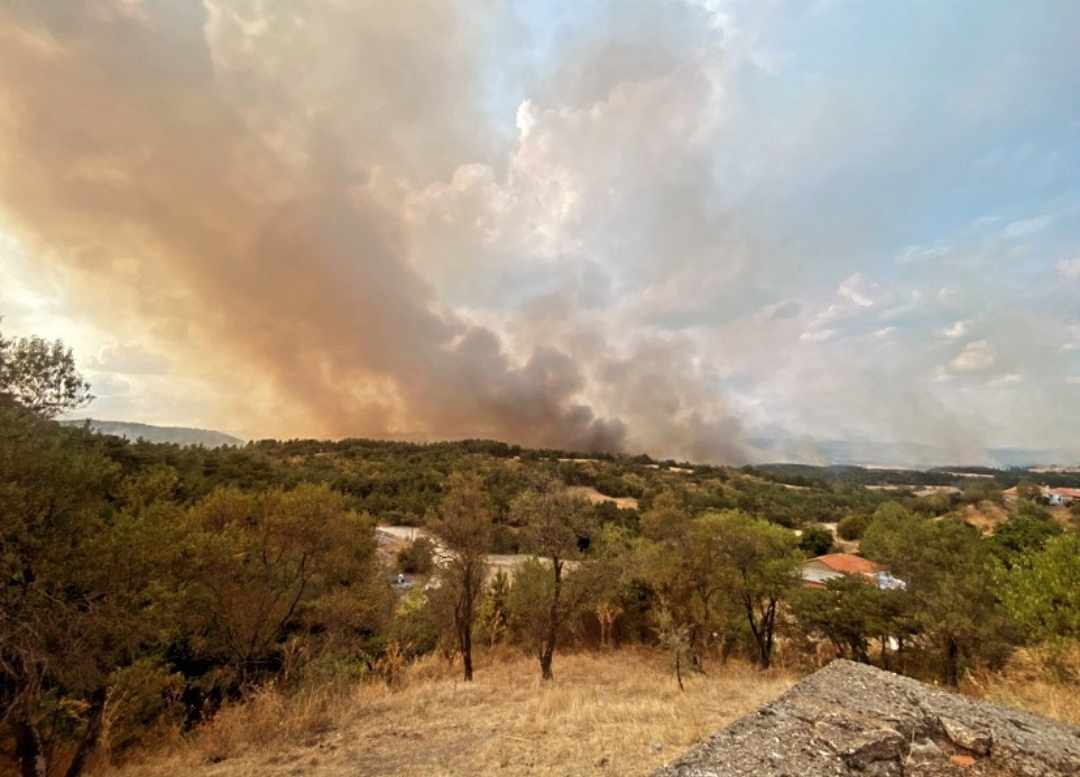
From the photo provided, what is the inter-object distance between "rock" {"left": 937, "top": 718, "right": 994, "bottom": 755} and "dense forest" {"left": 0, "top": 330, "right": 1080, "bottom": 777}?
1346 cm

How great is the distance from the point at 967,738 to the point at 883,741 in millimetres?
858

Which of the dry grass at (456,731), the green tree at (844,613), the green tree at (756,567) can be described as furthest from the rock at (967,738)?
the green tree at (844,613)

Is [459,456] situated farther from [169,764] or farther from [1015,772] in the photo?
[1015,772]

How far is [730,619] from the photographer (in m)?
28.3

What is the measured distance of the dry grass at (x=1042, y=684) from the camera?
33.7ft

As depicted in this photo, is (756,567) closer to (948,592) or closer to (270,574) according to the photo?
(948,592)

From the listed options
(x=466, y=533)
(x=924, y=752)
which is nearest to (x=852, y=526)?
(x=466, y=533)

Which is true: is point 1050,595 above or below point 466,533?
below

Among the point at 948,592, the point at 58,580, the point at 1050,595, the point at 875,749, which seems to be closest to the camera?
the point at 875,749

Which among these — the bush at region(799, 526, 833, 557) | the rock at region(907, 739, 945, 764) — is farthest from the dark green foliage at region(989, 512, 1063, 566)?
the rock at region(907, 739, 945, 764)

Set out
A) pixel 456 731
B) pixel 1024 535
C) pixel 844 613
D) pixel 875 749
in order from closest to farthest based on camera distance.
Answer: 1. pixel 875 749
2. pixel 456 731
3. pixel 844 613
4. pixel 1024 535

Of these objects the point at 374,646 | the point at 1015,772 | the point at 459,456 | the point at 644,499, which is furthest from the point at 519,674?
the point at 459,456

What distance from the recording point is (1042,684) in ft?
45.8

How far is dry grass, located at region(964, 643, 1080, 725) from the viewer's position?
10.3m
